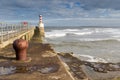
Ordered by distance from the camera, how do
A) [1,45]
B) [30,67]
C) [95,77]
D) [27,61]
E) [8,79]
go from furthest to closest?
[1,45] < [95,77] < [27,61] < [30,67] < [8,79]

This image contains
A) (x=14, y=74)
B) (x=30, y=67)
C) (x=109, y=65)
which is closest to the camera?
(x=14, y=74)

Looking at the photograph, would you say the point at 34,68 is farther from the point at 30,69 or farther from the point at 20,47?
the point at 20,47

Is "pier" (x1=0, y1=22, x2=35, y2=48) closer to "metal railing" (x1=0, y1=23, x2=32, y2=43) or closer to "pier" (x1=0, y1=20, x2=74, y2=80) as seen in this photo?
"metal railing" (x1=0, y1=23, x2=32, y2=43)

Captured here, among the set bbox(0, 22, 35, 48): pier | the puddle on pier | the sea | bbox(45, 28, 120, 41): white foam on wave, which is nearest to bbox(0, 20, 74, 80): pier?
the puddle on pier

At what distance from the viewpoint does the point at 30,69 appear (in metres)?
6.04

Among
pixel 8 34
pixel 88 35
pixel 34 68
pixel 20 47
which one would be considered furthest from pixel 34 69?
pixel 88 35

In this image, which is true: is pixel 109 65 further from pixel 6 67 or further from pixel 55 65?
pixel 6 67

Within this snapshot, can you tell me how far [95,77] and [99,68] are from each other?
145cm

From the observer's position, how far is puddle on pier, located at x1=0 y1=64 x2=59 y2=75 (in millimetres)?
5852

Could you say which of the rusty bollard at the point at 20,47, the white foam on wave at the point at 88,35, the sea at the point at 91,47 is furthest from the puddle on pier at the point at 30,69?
the white foam on wave at the point at 88,35

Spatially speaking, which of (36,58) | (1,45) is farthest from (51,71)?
(1,45)

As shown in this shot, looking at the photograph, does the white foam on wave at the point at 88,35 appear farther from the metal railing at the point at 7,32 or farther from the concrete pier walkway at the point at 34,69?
the concrete pier walkway at the point at 34,69

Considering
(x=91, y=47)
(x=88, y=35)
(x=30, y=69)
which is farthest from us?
(x=88, y=35)

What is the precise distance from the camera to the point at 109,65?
37.8 ft
